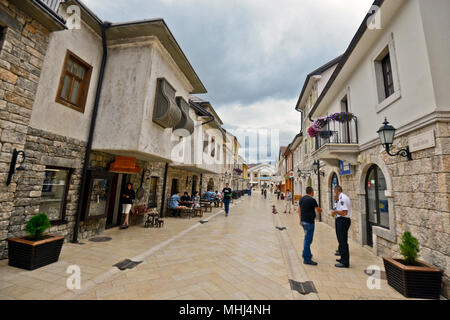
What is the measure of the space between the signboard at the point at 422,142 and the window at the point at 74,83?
26.6 feet

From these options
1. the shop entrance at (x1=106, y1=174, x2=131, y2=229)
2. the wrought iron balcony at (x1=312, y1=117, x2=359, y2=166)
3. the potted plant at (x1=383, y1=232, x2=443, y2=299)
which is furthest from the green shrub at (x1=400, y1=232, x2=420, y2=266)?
the shop entrance at (x1=106, y1=174, x2=131, y2=229)

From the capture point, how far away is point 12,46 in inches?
157

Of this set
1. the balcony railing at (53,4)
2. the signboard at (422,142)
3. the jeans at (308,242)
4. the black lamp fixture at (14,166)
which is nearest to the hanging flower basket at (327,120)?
the signboard at (422,142)

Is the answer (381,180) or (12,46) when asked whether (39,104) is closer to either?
(12,46)

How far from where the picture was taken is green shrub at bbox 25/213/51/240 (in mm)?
3748

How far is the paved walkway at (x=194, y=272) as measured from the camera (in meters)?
3.05

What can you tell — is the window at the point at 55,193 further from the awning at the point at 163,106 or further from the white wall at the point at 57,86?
the awning at the point at 163,106

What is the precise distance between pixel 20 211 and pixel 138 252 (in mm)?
2630

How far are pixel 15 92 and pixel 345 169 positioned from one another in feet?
30.8

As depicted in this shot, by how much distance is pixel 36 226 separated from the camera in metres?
3.79

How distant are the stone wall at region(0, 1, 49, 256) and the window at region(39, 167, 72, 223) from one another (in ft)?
2.03

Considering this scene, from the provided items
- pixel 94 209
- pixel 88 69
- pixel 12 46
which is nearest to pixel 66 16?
pixel 88 69

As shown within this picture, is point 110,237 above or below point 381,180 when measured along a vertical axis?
below

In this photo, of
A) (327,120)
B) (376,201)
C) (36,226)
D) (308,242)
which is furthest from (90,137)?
(376,201)
